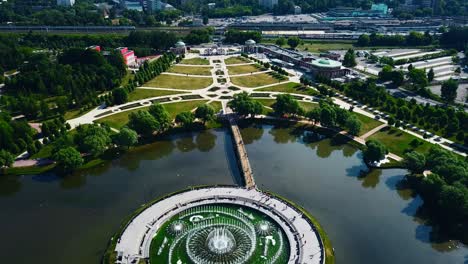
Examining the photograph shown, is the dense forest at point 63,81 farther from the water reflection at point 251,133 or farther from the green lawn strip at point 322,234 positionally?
the green lawn strip at point 322,234

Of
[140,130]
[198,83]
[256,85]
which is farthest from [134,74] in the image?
[140,130]

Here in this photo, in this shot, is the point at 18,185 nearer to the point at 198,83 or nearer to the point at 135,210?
the point at 135,210

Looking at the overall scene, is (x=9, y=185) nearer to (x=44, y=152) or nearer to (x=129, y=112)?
(x=44, y=152)

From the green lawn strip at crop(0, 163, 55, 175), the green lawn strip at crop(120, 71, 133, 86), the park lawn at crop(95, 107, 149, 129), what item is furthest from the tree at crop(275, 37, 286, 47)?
the green lawn strip at crop(0, 163, 55, 175)

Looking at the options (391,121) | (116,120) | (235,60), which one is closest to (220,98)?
(116,120)

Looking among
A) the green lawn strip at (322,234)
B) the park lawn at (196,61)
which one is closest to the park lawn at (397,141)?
the green lawn strip at (322,234)

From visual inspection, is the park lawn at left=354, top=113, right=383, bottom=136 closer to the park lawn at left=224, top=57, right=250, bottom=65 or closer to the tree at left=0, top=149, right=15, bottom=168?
the park lawn at left=224, top=57, right=250, bottom=65
